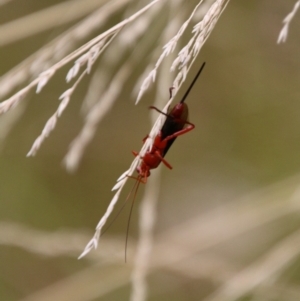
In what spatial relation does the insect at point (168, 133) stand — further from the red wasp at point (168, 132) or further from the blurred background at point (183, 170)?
the blurred background at point (183, 170)

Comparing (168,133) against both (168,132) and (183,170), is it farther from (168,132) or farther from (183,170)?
(183,170)

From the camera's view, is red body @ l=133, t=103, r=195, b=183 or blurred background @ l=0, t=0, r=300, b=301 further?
blurred background @ l=0, t=0, r=300, b=301

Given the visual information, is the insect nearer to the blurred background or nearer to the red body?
the red body

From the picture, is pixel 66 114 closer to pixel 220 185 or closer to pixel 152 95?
pixel 152 95

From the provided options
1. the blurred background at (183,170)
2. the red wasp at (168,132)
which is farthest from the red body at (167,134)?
the blurred background at (183,170)

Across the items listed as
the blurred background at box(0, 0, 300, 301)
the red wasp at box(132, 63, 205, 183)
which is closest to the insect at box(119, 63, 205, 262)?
the red wasp at box(132, 63, 205, 183)

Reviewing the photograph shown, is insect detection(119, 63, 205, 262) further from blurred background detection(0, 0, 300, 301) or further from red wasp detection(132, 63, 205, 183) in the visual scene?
blurred background detection(0, 0, 300, 301)

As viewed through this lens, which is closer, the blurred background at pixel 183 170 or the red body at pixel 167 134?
the red body at pixel 167 134

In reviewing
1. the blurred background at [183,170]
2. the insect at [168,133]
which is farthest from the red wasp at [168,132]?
the blurred background at [183,170]

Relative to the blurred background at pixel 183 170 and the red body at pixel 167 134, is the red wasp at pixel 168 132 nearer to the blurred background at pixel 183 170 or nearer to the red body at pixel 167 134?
the red body at pixel 167 134
